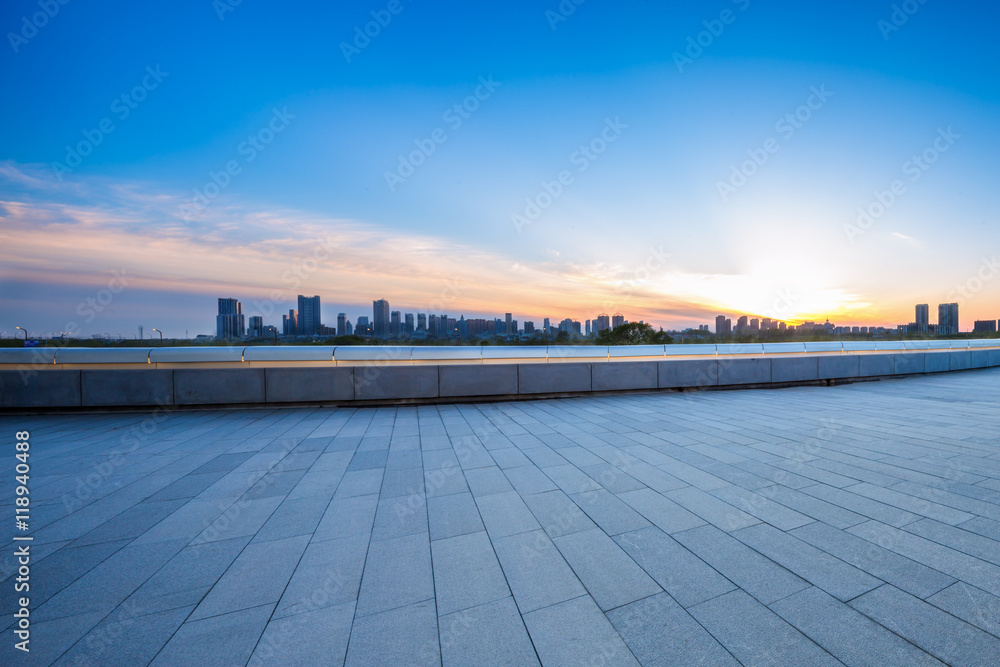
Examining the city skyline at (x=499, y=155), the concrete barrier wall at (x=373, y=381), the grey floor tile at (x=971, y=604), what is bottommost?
the grey floor tile at (x=971, y=604)

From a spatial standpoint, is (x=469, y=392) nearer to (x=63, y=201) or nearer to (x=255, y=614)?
(x=255, y=614)

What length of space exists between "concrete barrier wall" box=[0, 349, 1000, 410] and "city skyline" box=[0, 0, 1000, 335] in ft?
5.73

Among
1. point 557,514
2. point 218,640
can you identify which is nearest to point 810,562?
point 557,514

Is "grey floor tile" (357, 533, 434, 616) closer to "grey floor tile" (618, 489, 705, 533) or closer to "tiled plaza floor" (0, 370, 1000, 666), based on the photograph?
"tiled plaza floor" (0, 370, 1000, 666)

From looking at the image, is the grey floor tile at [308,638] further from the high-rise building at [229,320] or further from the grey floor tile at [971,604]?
the high-rise building at [229,320]

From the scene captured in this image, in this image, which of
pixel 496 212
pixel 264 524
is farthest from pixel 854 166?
pixel 264 524

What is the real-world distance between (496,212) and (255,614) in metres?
12.4

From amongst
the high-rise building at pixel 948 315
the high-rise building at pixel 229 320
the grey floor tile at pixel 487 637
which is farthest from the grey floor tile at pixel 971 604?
the high-rise building at pixel 948 315

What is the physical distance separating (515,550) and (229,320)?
11.7 m

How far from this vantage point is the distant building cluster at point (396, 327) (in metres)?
9.38

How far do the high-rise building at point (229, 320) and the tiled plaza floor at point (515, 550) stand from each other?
386cm

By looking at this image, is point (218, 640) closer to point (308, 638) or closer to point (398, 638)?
point (308, 638)

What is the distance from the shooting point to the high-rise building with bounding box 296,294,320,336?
34.6 ft

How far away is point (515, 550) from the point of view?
8.79 ft
